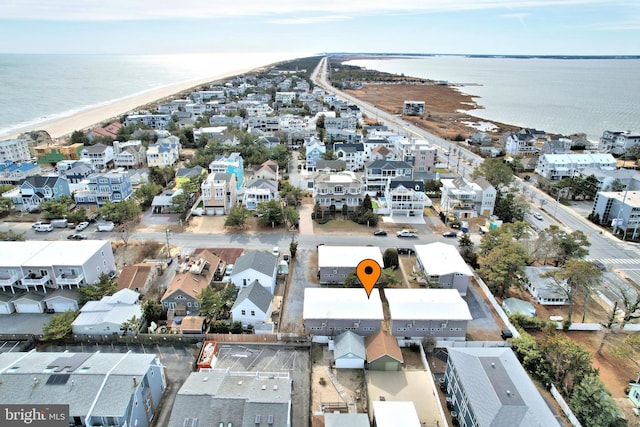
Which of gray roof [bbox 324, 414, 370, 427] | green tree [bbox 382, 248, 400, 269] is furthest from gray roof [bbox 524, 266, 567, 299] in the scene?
gray roof [bbox 324, 414, 370, 427]

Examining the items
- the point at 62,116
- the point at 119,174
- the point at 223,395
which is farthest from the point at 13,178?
the point at 62,116

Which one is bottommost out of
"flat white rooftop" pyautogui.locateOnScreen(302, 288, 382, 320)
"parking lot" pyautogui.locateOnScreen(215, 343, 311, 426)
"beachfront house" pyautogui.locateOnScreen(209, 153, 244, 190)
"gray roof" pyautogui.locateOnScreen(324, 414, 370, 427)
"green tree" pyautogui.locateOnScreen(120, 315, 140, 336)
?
"parking lot" pyautogui.locateOnScreen(215, 343, 311, 426)

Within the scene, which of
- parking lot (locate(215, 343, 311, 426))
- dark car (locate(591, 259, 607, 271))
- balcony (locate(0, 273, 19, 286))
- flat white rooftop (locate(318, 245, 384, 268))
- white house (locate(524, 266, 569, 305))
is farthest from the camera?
dark car (locate(591, 259, 607, 271))

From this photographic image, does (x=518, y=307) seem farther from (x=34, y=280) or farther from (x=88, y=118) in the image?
(x=88, y=118)

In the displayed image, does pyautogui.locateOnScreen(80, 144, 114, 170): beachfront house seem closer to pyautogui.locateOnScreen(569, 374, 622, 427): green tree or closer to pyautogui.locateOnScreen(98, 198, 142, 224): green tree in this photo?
pyautogui.locateOnScreen(98, 198, 142, 224): green tree

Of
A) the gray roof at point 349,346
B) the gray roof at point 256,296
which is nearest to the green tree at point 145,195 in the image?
the gray roof at point 256,296

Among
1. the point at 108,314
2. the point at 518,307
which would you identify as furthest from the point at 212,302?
the point at 518,307

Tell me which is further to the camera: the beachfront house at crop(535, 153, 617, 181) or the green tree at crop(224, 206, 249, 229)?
the beachfront house at crop(535, 153, 617, 181)
